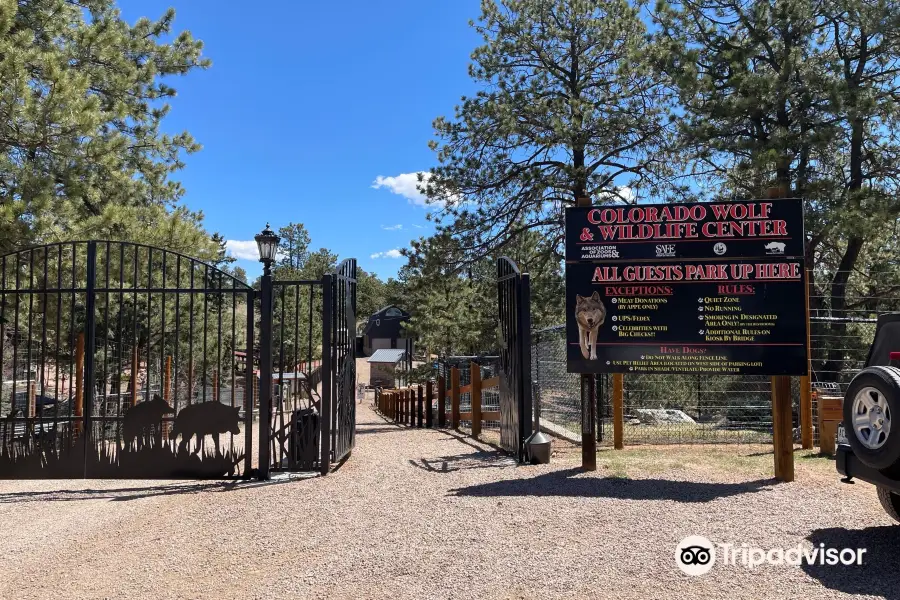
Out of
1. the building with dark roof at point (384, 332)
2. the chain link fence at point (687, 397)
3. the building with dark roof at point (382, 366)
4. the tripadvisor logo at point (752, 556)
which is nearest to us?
the tripadvisor logo at point (752, 556)

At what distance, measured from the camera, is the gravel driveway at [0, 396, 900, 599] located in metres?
3.81

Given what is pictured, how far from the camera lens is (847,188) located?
43.5ft

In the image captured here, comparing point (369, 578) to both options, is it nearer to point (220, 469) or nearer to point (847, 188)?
point (220, 469)

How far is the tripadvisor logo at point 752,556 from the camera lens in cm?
404

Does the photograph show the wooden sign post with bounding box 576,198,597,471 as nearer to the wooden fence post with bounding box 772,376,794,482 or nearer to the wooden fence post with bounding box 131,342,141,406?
the wooden fence post with bounding box 772,376,794,482

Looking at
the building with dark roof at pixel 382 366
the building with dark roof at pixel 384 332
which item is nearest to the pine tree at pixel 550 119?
the building with dark roof at pixel 382 366

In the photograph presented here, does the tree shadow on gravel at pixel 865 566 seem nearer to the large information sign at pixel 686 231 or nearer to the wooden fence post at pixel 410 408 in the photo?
the large information sign at pixel 686 231

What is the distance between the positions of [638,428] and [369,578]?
25.7ft

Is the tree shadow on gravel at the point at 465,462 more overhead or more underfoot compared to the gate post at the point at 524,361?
more underfoot

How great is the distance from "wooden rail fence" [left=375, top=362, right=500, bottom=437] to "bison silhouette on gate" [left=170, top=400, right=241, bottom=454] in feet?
12.6

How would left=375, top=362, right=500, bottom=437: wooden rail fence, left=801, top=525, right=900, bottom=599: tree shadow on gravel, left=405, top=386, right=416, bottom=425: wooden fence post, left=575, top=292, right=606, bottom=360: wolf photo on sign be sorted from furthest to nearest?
1. left=405, top=386, right=416, bottom=425: wooden fence post
2. left=375, top=362, right=500, bottom=437: wooden rail fence
3. left=575, top=292, right=606, bottom=360: wolf photo on sign
4. left=801, top=525, right=900, bottom=599: tree shadow on gravel

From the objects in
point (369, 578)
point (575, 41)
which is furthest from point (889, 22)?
point (369, 578)

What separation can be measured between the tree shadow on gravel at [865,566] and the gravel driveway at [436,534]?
2 cm

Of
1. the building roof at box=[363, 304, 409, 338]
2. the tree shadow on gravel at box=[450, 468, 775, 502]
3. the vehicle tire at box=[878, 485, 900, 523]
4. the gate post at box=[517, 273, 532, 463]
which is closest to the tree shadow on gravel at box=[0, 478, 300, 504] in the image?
the tree shadow on gravel at box=[450, 468, 775, 502]
